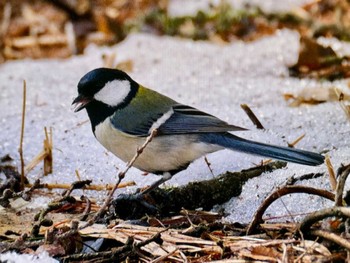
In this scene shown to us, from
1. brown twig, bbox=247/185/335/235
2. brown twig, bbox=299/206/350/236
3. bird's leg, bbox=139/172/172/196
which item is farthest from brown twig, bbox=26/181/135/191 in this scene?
brown twig, bbox=299/206/350/236

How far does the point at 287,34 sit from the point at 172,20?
100 cm

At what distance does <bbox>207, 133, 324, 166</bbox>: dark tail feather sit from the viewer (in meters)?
2.46

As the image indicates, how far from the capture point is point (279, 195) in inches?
83.3

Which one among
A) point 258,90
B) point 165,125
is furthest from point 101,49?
point 165,125

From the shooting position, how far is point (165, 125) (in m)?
2.90

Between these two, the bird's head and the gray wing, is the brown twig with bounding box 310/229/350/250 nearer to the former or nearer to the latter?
the gray wing

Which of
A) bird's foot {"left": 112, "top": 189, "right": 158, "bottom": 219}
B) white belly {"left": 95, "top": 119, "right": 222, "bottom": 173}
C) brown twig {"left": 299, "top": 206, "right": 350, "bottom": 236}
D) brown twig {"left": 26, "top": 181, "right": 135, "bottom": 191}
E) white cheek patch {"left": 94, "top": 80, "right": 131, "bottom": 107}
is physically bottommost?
brown twig {"left": 26, "top": 181, "right": 135, "bottom": 191}

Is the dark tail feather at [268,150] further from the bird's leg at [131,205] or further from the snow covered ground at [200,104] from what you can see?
the bird's leg at [131,205]

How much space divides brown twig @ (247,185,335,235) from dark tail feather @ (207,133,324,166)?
286 mm

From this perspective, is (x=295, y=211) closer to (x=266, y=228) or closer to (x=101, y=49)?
(x=266, y=228)

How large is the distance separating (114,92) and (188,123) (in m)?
0.34

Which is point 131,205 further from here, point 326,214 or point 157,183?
point 326,214

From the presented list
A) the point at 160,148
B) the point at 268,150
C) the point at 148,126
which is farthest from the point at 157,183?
the point at 268,150

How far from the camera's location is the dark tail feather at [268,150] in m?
2.46
